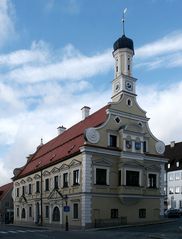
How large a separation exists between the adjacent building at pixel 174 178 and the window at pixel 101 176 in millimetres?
43842

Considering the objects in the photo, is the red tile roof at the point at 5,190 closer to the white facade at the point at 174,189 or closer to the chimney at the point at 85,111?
the white facade at the point at 174,189

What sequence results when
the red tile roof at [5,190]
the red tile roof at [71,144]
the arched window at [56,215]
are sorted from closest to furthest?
the red tile roof at [71,144] → the arched window at [56,215] → the red tile roof at [5,190]

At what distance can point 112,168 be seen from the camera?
46.8 meters

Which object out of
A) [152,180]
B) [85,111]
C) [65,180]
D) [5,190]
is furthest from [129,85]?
[5,190]

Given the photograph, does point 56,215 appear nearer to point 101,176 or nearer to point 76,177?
point 76,177

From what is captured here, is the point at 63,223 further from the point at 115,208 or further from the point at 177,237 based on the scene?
the point at 177,237

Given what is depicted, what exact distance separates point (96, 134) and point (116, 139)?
10.4 feet

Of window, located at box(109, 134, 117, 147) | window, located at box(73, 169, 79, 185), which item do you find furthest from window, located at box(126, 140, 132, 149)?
window, located at box(73, 169, 79, 185)

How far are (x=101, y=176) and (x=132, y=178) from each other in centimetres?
376

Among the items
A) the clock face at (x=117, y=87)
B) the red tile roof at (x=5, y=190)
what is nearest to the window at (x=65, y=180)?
the clock face at (x=117, y=87)

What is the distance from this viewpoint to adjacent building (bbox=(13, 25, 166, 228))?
148 ft

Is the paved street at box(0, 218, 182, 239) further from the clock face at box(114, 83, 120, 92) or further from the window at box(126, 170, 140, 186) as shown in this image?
the clock face at box(114, 83, 120, 92)

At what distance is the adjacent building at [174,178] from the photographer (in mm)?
87312

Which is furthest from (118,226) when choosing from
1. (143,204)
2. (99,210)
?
(143,204)
